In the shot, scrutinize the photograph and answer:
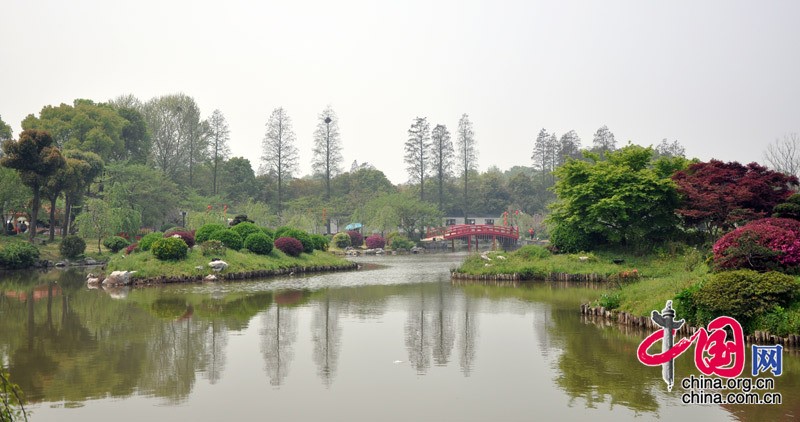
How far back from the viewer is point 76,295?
908 inches

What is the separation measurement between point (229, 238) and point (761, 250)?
23.7 meters

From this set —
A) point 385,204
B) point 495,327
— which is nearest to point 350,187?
point 385,204

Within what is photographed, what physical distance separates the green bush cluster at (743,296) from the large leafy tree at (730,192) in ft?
34.7

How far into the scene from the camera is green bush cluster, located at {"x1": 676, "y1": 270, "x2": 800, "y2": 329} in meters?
12.8

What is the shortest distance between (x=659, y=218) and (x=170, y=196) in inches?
1610

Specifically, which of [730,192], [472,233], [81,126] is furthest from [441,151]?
[730,192]

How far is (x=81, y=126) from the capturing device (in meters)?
52.1

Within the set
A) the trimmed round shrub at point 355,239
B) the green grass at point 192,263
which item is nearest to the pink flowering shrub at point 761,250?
the green grass at point 192,263

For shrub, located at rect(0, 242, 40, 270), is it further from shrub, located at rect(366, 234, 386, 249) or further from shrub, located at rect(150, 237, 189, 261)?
shrub, located at rect(366, 234, 386, 249)

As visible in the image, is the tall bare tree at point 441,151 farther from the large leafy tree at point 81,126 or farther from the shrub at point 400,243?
the large leafy tree at point 81,126

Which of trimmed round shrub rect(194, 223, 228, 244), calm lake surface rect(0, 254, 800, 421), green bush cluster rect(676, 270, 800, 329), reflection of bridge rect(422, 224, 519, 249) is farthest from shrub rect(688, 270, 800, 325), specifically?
reflection of bridge rect(422, 224, 519, 249)

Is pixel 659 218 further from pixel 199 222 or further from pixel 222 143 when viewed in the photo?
pixel 222 143

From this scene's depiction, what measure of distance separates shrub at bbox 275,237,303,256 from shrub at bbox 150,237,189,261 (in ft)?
22.3

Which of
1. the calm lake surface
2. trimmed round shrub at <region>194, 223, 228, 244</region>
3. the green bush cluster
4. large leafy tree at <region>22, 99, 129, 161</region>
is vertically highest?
large leafy tree at <region>22, 99, 129, 161</region>
